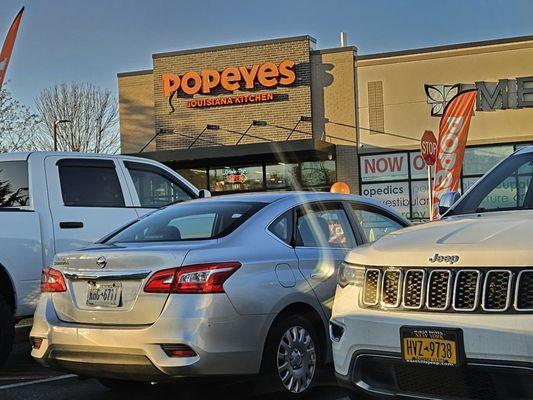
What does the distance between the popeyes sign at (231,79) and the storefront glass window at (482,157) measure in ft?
20.7

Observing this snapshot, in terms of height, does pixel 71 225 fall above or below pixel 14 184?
below

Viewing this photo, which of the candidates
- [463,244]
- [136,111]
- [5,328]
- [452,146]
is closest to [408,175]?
[452,146]

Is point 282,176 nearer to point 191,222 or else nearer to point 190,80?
point 190,80

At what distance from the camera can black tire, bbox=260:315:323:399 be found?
5.00 m

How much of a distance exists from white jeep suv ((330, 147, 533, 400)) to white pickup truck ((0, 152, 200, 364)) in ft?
12.1

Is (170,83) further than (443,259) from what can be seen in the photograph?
Yes

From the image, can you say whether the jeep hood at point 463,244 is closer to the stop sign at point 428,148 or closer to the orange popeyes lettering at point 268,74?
the stop sign at point 428,148

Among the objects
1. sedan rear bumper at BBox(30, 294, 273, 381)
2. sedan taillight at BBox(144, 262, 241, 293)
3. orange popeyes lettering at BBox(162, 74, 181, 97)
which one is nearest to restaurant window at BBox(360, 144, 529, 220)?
orange popeyes lettering at BBox(162, 74, 181, 97)

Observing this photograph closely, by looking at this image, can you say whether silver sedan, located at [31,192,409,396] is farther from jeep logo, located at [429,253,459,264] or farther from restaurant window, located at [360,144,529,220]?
restaurant window, located at [360,144,529,220]

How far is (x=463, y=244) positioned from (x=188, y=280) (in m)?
1.84

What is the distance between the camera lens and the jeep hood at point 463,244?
11.5 feet

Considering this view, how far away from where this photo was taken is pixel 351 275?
4.26 metres

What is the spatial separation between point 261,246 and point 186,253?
2.15ft

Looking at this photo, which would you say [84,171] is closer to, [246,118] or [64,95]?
[246,118]
